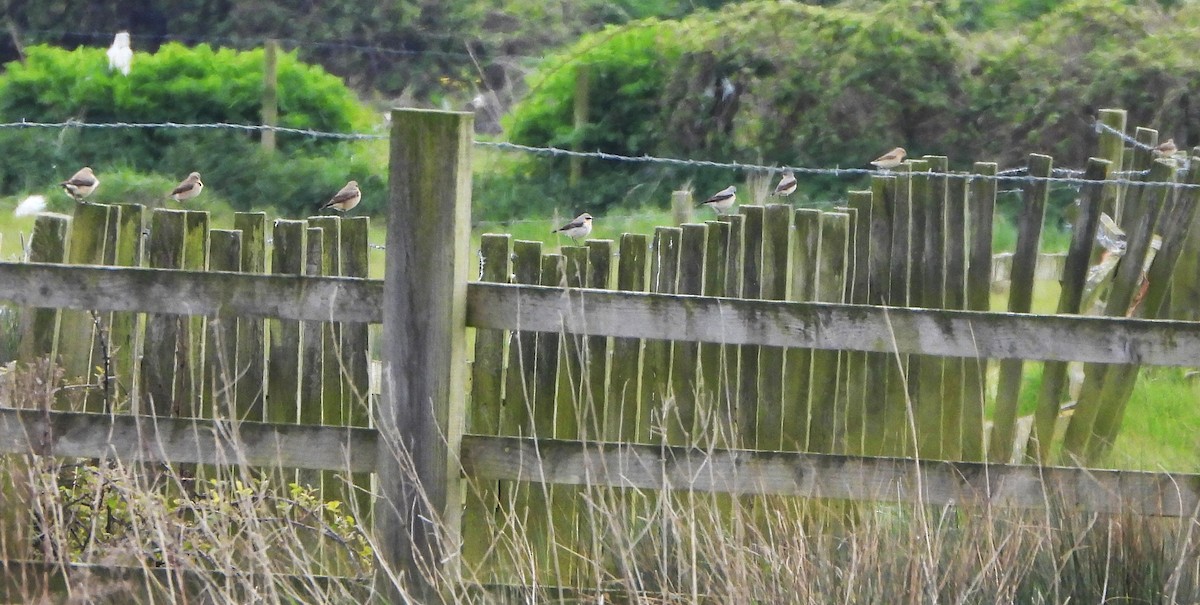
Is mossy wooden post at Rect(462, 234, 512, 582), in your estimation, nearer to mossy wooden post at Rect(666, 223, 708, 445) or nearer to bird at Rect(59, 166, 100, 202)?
mossy wooden post at Rect(666, 223, 708, 445)

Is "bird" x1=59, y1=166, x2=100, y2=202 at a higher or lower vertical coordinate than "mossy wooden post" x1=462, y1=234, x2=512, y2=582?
higher

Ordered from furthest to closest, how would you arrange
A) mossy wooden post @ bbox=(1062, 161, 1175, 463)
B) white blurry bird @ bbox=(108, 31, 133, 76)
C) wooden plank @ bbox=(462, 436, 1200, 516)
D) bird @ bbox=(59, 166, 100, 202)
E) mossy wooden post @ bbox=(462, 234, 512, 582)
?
white blurry bird @ bbox=(108, 31, 133, 76) → bird @ bbox=(59, 166, 100, 202) → mossy wooden post @ bbox=(1062, 161, 1175, 463) → mossy wooden post @ bbox=(462, 234, 512, 582) → wooden plank @ bbox=(462, 436, 1200, 516)

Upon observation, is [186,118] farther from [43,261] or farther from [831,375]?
[831,375]

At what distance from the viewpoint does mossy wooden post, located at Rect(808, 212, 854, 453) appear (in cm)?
482

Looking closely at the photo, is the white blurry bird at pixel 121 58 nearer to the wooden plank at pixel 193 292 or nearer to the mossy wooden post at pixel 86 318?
the mossy wooden post at pixel 86 318

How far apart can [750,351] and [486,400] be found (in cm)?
93

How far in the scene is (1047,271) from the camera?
9.81m

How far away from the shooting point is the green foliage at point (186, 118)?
65.9ft

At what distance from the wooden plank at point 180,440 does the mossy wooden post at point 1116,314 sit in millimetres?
2820

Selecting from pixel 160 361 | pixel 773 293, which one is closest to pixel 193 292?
pixel 160 361

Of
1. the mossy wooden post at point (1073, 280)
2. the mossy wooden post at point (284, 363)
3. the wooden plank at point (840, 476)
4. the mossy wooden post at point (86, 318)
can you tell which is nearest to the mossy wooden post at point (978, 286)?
the mossy wooden post at point (1073, 280)

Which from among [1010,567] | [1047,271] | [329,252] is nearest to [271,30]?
[1047,271]

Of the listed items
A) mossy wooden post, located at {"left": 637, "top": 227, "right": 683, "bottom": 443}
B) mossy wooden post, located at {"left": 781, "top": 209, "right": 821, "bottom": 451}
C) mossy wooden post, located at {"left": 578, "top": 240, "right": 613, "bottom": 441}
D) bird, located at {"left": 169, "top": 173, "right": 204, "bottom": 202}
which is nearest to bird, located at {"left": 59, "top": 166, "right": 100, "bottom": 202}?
bird, located at {"left": 169, "top": 173, "right": 204, "bottom": 202}

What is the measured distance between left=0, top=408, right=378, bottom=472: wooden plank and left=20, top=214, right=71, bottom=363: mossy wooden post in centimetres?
113
